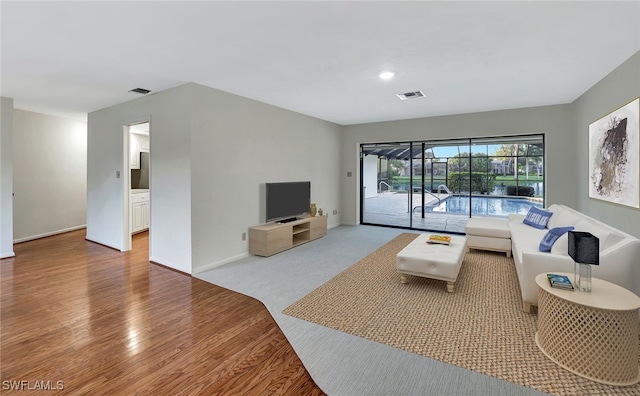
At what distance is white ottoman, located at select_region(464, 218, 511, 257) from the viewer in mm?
4598

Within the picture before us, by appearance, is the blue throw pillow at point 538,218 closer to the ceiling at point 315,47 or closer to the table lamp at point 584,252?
the ceiling at point 315,47

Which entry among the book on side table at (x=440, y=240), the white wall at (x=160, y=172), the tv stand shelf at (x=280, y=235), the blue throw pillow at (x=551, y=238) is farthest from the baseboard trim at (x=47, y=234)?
the blue throw pillow at (x=551, y=238)

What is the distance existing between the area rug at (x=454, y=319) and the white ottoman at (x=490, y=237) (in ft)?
2.08

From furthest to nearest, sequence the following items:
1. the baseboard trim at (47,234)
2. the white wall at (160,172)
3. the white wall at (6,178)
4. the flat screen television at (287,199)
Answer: the baseboard trim at (47,234), the flat screen television at (287,199), the white wall at (6,178), the white wall at (160,172)

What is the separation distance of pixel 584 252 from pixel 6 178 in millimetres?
7414

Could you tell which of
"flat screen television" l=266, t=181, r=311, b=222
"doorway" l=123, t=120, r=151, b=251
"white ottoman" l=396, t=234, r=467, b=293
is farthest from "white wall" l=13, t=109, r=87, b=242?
"white ottoman" l=396, t=234, r=467, b=293

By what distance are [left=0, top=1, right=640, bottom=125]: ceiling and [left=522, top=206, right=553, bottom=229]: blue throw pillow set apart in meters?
1.83

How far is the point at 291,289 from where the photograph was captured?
3.44m

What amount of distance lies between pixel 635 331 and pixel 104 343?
376cm

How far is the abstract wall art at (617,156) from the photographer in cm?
308

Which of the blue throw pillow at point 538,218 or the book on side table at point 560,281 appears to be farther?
the blue throw pillow at point 538,218

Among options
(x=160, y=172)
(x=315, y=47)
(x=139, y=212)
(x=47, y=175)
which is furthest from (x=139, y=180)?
(x=315, y=47)

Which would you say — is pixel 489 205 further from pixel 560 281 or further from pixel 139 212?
pixel 139 212

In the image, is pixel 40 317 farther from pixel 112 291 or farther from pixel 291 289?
pixel 291 289
